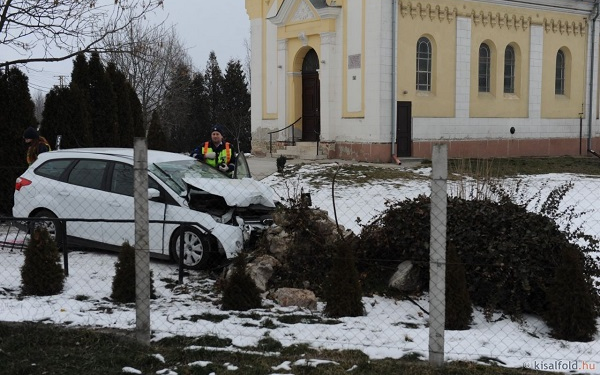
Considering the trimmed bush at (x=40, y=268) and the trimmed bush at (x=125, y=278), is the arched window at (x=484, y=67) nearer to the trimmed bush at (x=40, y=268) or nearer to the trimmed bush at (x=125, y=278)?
the trimmed bush at (x=125, y=278)

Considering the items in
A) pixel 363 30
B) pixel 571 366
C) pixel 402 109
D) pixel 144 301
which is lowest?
pixel 571 366

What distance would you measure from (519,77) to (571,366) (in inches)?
907

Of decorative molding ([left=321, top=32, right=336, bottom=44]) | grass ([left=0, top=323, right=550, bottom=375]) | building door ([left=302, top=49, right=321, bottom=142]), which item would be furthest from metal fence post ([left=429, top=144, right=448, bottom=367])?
building door ([left=302, top=49, right=321, bottom=142])

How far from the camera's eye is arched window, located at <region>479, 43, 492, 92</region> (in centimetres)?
2664

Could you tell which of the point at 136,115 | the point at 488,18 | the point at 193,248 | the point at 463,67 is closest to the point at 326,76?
the point at 463,67

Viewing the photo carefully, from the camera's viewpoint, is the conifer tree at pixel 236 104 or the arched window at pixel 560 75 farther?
the conifer tree at pixel 236 104

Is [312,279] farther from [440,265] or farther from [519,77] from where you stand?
[519,77]

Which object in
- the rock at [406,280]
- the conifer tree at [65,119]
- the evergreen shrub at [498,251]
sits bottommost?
the rock at [406,280]

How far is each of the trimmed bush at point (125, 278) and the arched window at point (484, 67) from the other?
2129cm

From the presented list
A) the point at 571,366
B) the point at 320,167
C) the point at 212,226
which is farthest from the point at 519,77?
the point at 571,366

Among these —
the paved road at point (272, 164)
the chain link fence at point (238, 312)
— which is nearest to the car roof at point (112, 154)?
the chain link fence at point (238, 312)

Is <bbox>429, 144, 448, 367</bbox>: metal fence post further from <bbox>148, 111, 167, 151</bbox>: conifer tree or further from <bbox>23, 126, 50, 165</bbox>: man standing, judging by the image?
<bbox>148, 111, 167, 151</bbox>: conifer tree

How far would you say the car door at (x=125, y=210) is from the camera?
9.56 m

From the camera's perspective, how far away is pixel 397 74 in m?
23.8
